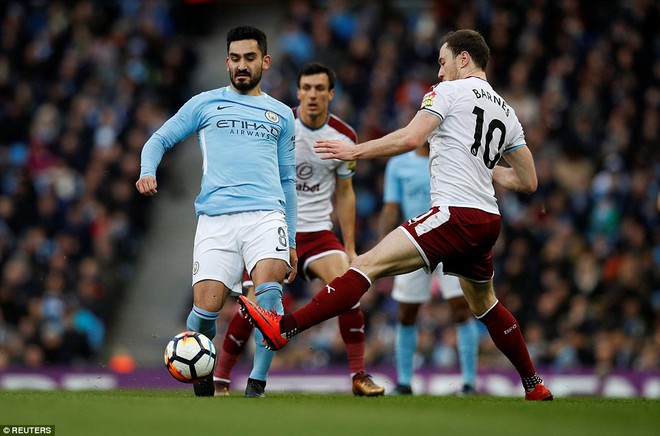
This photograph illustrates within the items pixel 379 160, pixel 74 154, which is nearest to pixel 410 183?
Answer: pixel 379 160

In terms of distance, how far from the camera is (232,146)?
27.8 ft

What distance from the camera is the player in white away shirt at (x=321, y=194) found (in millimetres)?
9906

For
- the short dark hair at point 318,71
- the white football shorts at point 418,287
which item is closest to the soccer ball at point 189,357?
the short dark hair at point 318,71

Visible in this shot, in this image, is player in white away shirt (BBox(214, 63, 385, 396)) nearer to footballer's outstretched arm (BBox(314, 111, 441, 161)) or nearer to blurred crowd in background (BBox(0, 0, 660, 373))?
footballer's outstretched arm (BBox(314, 111, 441, 161))

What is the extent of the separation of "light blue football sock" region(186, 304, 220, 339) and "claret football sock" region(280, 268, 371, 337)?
744 mm

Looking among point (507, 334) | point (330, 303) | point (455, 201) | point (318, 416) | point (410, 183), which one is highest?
point (410, 183)

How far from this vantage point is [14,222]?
1831cm

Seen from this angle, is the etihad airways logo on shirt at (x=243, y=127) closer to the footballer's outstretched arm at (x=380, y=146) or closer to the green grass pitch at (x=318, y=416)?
the footballer's outstretched arm at (x=380, y=146)

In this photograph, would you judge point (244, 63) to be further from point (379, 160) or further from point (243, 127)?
point (379, 160)

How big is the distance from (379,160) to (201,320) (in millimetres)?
9637

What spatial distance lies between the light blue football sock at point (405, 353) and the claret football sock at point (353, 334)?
1514mm

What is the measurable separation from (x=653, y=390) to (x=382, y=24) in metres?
9.42

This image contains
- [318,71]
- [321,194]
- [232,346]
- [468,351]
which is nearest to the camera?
[232,346]

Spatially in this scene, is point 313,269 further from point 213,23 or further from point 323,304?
point 213,23
